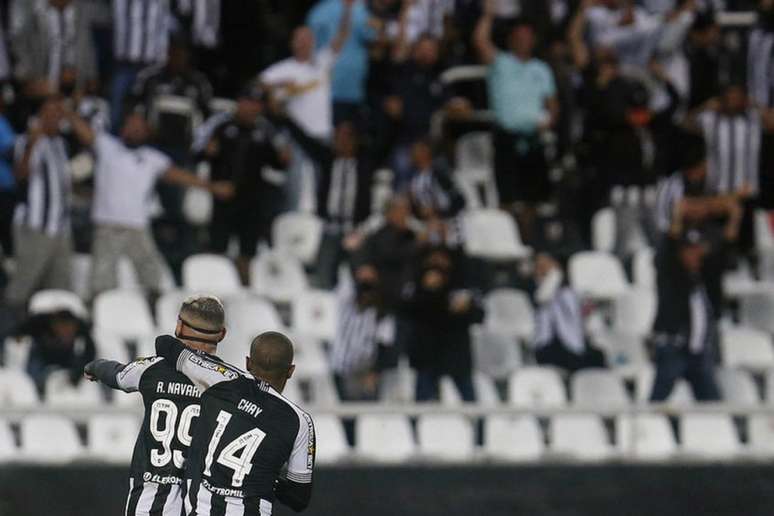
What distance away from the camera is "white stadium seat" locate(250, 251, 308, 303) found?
13.3 meters

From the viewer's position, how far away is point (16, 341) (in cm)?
1202

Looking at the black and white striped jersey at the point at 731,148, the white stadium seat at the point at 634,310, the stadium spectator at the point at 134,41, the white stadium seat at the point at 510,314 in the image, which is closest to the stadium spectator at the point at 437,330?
the white stadium seat at the point at 510,314

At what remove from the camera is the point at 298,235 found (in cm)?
1391

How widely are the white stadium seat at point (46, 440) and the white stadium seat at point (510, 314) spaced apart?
352 centimetres

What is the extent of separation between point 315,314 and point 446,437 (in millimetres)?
1868

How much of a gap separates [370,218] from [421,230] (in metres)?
0.92

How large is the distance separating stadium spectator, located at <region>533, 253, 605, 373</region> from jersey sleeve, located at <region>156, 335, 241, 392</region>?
6.46 metres

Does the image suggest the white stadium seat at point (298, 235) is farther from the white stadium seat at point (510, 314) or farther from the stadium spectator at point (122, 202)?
the white stadium seat at point (510, 314)

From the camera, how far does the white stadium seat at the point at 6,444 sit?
1077cm

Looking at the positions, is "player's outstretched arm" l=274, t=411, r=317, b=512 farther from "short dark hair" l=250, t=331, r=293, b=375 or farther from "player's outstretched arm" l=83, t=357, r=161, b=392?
"player's outstretched arm" l=83, t=357, r=161, b=392

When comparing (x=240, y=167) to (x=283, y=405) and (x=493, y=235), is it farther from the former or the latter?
(x=283, y=405)

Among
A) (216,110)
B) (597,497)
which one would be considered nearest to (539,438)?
(597,497)

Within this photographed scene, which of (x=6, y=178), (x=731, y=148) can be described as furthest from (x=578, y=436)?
(x=6, y=178)

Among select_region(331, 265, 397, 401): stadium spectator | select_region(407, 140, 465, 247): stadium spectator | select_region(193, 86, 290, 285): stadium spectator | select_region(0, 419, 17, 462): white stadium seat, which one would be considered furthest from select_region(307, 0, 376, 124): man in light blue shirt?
select_region(0, 419, 17, 462): white stadium seat
